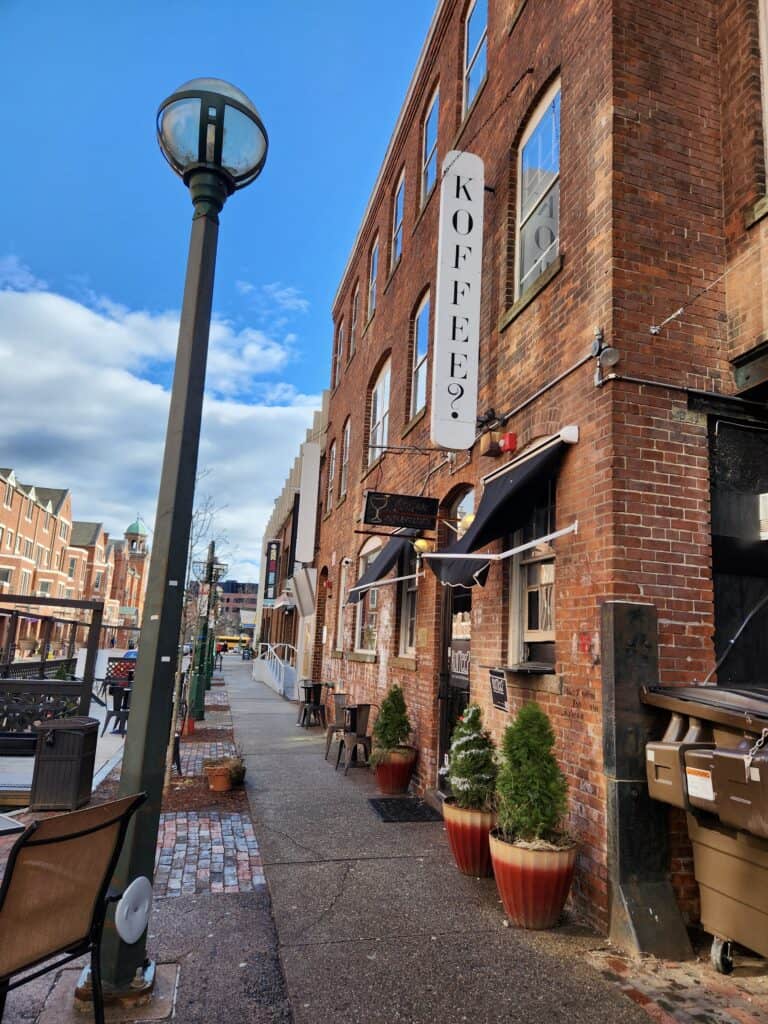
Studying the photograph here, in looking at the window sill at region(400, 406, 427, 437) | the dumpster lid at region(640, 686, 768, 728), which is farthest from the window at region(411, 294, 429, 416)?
the dumpster lid at region(640, 686, 768, 728)

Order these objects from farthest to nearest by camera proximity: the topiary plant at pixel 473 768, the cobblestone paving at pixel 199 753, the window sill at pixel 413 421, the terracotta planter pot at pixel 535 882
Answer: the window sill at pixel 413 421
the cobblestone paving at pixel 199 753
the topiary plant at pixel 473 768
the terracotta planter pot at pixel 535 882

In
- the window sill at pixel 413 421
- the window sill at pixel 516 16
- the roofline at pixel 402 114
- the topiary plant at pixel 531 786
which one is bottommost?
the topiary plant at pixel 531 786

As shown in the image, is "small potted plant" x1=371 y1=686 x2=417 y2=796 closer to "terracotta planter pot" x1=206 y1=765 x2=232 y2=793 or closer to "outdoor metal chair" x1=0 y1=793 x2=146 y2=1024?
"terracotta planter pot" x1=206 y1=765 x2=232 y2=793

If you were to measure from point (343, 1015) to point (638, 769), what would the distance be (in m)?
2.29

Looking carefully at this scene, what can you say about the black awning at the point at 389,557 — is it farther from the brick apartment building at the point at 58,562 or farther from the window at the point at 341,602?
the brick apartment building at the point at 58,562

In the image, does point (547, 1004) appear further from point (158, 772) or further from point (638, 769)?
point (158, 772)

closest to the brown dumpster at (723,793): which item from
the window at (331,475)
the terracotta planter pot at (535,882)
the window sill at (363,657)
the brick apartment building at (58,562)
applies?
the terracotta planter pot at (535,882)

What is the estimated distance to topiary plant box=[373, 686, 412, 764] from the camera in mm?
8445

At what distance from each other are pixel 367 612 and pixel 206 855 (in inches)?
279

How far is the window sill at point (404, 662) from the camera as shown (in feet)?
30.5

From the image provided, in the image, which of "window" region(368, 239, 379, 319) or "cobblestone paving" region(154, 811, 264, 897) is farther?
"window" region(368, 239, 379, 319)

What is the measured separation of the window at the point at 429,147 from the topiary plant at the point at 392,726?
7760 mm

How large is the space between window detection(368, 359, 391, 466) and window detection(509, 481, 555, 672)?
5883 mm

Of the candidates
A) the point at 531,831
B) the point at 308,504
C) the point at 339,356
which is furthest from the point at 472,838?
the point at 339,356
